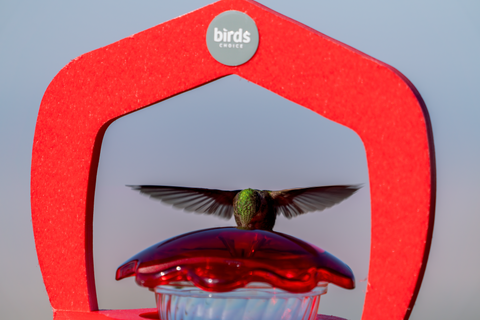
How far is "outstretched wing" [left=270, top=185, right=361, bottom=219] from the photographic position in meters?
0.83

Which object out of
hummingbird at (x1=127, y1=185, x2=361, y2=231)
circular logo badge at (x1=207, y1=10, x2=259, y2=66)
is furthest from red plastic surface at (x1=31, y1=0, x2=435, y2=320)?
hummingbird at (x1=127, y1=185, x2=361, y2=231)

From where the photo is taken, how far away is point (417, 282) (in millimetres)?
523

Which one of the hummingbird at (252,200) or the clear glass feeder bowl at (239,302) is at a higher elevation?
the hummingbird at (252,200)

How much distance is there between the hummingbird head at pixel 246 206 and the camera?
814mm

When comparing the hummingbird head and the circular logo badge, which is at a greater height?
the circular logo badge

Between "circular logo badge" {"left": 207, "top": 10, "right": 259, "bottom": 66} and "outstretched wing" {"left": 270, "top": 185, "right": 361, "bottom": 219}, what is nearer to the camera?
"circular logo badge" {"left": 207, "top": 10, "right": 259, "bottom": 66}

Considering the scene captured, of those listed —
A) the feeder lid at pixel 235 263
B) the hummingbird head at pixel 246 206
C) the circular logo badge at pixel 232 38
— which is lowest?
the feeder lid at pixel 235 263

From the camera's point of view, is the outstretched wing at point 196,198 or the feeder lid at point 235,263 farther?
the outstretched wing at point 196,198

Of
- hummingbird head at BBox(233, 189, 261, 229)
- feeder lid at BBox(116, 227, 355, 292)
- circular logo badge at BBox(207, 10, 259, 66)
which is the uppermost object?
circular logo badge at BBox(207, 10, 259, 66)

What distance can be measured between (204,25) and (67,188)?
0.24m

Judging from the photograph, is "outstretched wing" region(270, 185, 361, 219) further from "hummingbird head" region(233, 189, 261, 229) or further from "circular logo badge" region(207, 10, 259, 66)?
"circular logo badge" region(207, 10, 259, 66)

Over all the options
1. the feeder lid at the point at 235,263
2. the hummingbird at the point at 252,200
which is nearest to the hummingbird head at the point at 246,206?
the hummingbird at the point at 252,200

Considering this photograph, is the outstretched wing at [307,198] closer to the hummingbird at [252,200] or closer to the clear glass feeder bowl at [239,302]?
the hummingbird at [252,200]

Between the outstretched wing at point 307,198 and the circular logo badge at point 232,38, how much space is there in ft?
0.97
